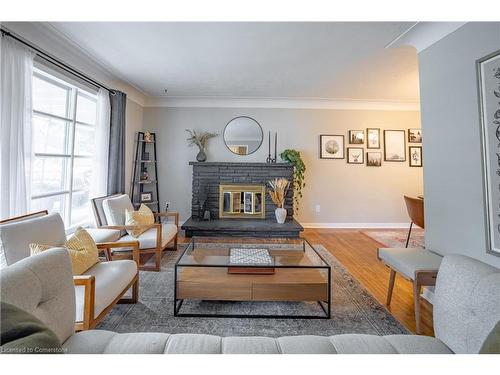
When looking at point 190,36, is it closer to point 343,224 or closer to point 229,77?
point 229,77

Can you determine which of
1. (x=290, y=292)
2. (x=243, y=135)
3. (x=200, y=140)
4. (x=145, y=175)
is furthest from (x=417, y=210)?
(x=145, y=175)

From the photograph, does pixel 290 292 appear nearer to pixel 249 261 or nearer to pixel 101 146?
pixel 249 261

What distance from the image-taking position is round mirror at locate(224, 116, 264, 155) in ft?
14.7

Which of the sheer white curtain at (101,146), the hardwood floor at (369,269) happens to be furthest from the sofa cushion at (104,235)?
the hardwood floor at (369,269)

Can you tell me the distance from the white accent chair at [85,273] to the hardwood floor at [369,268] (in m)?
2.02

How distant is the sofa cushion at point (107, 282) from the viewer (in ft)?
4.32

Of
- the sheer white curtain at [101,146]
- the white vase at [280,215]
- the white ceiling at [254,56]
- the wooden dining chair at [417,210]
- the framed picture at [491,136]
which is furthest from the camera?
the white vase at [280,215]

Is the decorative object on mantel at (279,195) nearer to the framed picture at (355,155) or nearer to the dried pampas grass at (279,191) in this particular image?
the dried pampas grass at (279,191)

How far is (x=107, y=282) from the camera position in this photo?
1.48 metres

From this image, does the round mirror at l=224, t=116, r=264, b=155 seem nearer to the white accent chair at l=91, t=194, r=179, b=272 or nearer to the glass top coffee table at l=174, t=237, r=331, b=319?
the white accent chair at l=91, t=194, r=179, b=272

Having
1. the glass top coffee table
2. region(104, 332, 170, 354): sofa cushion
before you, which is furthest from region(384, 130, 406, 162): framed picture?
region(104, 332, 170, 354): sofa cushion

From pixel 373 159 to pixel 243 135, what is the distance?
2637 millimetres

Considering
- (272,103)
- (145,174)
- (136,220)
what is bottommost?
(136,220)
